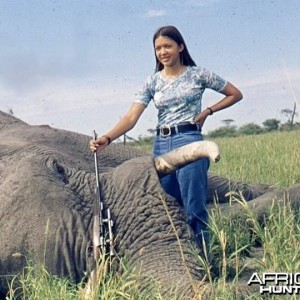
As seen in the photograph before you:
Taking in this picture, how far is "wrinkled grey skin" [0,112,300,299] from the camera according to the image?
4.47m

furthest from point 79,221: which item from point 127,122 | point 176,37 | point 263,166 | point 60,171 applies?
point 263,166

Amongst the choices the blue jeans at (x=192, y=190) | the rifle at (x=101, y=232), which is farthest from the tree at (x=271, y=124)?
the rifle at (x=101, y=232)

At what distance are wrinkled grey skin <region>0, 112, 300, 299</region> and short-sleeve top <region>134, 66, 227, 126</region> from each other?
0.59m

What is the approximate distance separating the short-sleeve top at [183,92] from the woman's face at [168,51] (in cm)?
11

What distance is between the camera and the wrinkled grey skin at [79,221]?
4469 mm

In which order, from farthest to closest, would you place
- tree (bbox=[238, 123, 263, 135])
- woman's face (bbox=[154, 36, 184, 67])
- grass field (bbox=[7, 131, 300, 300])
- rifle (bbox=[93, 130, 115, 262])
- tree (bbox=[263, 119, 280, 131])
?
tree (bbox=[263, 119, 280, 131]) → tree (bbox=[238, 123, 263, 135]) → woman's face (bbox=[154, 36, 184, 67]) → rifle (bbox=[93, 130, 115, 262]) → grass field (bbox=[7, 131, 300, 300])

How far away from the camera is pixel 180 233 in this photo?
457 centimetres

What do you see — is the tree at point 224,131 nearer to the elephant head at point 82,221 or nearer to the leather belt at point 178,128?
the leather belt at point 178,128

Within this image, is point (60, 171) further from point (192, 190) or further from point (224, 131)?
point (224, 131)

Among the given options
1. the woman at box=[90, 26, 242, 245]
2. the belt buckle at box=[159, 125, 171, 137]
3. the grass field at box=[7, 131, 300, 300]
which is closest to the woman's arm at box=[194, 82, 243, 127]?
the woman at box=[90, 26, 242, 245]

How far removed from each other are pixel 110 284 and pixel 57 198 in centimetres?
70

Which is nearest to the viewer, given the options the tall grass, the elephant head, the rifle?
the rifle

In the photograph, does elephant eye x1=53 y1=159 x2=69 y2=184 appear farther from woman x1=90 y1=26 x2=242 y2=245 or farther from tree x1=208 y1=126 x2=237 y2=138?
tree x1=208 y1=126 x2=237 y2=138

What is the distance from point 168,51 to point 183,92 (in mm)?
264
